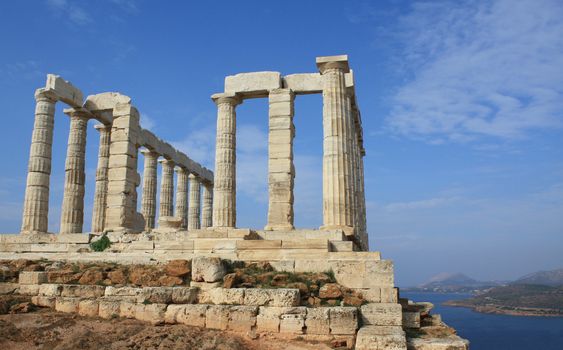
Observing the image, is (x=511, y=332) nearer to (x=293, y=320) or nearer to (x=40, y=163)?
(x=40, y=163)

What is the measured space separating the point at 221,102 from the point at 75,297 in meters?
12.5

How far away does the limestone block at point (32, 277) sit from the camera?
A: 14.3 m

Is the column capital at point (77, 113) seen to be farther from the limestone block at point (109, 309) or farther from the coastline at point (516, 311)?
the coastline at point (516, 311)

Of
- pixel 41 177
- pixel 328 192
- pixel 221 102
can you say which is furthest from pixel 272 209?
pixel 41 177

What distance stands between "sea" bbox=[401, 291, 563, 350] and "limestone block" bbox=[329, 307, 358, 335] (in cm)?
6199

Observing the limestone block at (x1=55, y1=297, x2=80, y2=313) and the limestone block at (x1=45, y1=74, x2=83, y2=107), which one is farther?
the limestone block at (x1=45, y1=74, x2=83, y2=107)

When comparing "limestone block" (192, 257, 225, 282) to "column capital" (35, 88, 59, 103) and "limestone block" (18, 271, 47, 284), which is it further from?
"column capital" (35, 88, 59, 103)

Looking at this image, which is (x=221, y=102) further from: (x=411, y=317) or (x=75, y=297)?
(x=411, y=317)

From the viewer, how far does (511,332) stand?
78.4 metres

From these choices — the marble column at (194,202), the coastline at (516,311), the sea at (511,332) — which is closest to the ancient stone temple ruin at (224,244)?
the marble column at (194,202)

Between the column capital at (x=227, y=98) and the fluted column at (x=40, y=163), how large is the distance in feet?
29.9

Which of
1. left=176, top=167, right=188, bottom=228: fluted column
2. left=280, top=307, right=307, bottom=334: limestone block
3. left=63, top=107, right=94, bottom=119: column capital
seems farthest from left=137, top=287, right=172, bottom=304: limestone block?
left=176, top=167, right=188, bottom=228: fluted column

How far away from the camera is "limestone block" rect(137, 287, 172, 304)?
12359 millimetres

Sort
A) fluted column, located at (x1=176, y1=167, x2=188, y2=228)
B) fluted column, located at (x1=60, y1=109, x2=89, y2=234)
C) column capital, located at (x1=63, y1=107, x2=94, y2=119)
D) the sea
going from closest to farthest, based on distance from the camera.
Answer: fluted column, located at (x1=60, y1=109, x2=89, y2=234) < column capital, located at (x1=63, y1=107, x2=94, y2=119) < fluted column, located at (x1=176, y1=167, x2=188, y2=228) < the sea
